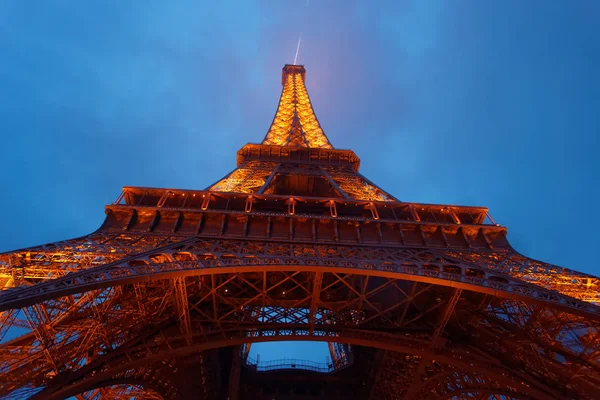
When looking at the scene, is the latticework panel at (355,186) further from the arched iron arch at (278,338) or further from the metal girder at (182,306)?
the metal girder at (182,306)

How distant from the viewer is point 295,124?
114 feet

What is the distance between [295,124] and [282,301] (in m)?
22.0

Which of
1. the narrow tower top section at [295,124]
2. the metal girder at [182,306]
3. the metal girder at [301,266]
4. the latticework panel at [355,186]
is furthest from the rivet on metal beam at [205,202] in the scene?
the narrow tower top section at [295,124]

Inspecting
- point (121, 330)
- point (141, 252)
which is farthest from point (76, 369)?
point (141, 252)

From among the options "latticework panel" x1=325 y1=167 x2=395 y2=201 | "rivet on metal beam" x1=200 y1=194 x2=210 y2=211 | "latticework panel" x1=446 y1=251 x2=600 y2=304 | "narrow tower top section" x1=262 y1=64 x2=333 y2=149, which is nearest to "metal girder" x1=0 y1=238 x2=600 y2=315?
"latticework panel" x1=446 y1=251 x2=600 y2=304

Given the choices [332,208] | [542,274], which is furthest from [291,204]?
[542,274]

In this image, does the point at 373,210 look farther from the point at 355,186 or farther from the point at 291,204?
the point at 355,186

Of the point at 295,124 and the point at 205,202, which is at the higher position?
the point at 295,124

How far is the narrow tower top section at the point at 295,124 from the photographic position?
31.2 metres

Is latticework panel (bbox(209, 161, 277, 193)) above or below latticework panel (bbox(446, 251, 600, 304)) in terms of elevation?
above

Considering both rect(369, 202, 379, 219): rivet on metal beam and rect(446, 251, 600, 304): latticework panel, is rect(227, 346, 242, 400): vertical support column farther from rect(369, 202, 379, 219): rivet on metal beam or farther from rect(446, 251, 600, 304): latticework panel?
rect(446, 251, 600, 304): latticework panel

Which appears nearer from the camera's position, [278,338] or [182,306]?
[182,306]

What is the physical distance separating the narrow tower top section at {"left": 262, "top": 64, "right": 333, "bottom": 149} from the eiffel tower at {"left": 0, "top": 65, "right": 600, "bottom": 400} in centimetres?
1231

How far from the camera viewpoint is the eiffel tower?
984cm
